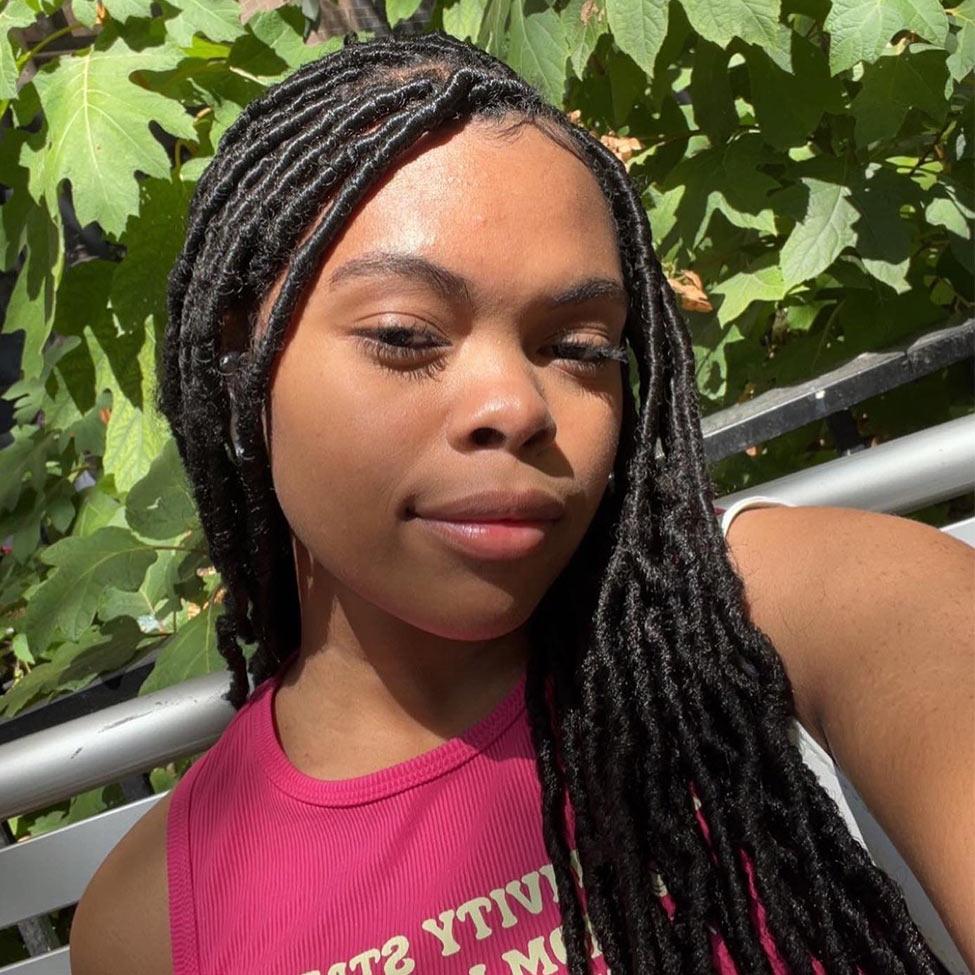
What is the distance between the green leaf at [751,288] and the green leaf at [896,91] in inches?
11.0

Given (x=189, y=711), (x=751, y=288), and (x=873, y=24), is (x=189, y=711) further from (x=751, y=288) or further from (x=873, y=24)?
(x=873, y=24)

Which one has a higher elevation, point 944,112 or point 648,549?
point 944,112

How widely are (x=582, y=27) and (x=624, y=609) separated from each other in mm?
1020

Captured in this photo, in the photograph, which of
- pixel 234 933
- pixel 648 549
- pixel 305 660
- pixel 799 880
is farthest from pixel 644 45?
pixel 234 933

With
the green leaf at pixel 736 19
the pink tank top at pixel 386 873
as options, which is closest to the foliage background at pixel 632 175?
the green leaf at pixel 736 19

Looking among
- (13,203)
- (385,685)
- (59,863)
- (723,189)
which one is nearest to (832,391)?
(723,189)

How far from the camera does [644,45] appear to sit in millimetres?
1726

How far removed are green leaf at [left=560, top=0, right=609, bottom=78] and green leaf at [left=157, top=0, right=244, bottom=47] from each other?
56 cm

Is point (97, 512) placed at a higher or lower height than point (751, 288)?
lower

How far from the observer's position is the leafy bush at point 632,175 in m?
1.84

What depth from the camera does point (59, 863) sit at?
1.56 metres

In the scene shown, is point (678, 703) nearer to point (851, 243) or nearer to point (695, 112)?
point (851, 243)

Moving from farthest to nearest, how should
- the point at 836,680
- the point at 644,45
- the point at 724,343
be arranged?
the point at 724,343, the point at 644,45, the point at 836,680

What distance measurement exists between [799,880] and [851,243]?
1171 millimetres
